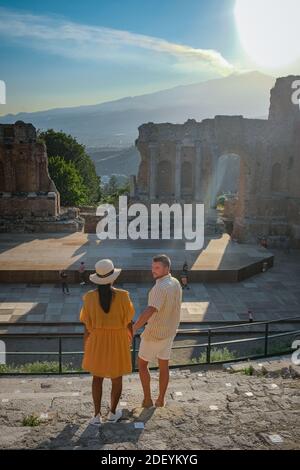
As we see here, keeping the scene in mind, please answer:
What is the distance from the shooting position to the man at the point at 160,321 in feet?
17.9

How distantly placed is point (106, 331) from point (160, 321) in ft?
2.34

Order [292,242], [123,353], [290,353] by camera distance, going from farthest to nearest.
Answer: [292,242] → [290,353] → [123,353]

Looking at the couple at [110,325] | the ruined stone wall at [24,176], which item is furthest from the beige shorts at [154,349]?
the ruined stone wall at [24,176]

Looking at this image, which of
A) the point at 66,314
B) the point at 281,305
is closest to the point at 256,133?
the point at 281,305

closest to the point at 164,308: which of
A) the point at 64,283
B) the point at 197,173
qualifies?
the point at 64,283

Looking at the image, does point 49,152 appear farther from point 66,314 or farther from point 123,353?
point 123,353

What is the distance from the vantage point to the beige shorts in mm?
5684

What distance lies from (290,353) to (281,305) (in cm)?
709

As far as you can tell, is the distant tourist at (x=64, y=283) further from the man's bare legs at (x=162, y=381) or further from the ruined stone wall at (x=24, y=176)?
the man's bare legs at (x=162, y=381)

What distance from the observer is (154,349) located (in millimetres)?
5691

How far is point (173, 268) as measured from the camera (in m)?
17.9

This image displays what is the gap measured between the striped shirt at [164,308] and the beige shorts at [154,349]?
0.06m

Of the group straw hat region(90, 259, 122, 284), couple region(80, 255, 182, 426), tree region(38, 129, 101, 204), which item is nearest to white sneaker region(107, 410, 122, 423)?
couple region(80, 255, 182, 426)

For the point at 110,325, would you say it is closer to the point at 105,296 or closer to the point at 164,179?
the point at 105,296
